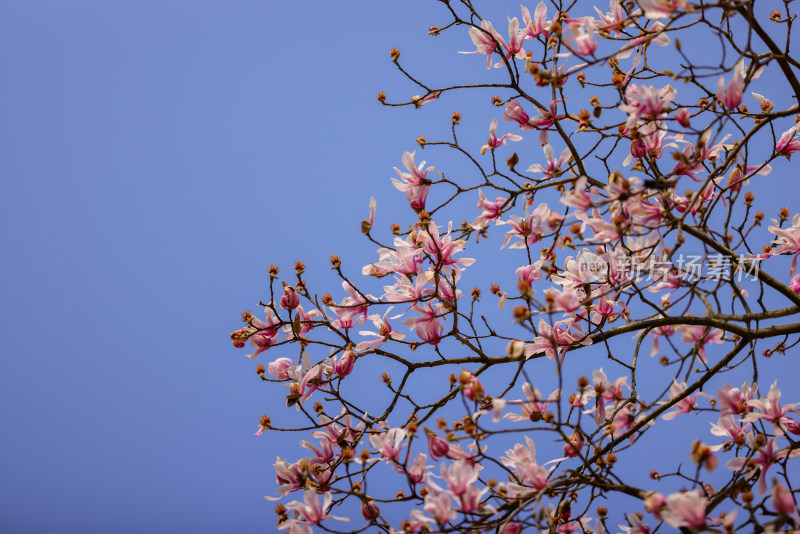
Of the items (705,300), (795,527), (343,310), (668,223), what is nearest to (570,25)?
(668,223)

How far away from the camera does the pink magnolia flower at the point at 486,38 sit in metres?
1.36

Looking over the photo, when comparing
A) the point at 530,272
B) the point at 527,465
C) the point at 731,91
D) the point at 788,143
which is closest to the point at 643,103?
the point at 731,91

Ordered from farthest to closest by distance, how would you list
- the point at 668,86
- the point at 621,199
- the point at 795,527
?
the point at 668,86 < the point at 621,199 < the point at 795,527

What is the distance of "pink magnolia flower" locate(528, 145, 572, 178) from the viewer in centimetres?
132

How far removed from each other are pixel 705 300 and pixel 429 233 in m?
0.51

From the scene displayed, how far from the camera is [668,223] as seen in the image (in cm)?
108

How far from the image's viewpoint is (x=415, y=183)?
1.36 meters

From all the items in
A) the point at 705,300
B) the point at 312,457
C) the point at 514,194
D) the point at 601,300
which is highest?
the point at 514,194

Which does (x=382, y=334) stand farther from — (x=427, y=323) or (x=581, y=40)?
(x=581, y=40)

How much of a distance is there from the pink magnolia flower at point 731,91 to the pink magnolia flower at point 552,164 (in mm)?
314

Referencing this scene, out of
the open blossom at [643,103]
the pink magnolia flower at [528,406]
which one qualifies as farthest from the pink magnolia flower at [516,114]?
the pink magnolia flower at [528,406]

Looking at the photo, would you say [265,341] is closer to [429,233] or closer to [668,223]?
[429,233]

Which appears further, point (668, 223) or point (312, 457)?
point (312, 457)

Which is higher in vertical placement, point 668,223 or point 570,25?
point 570,25
